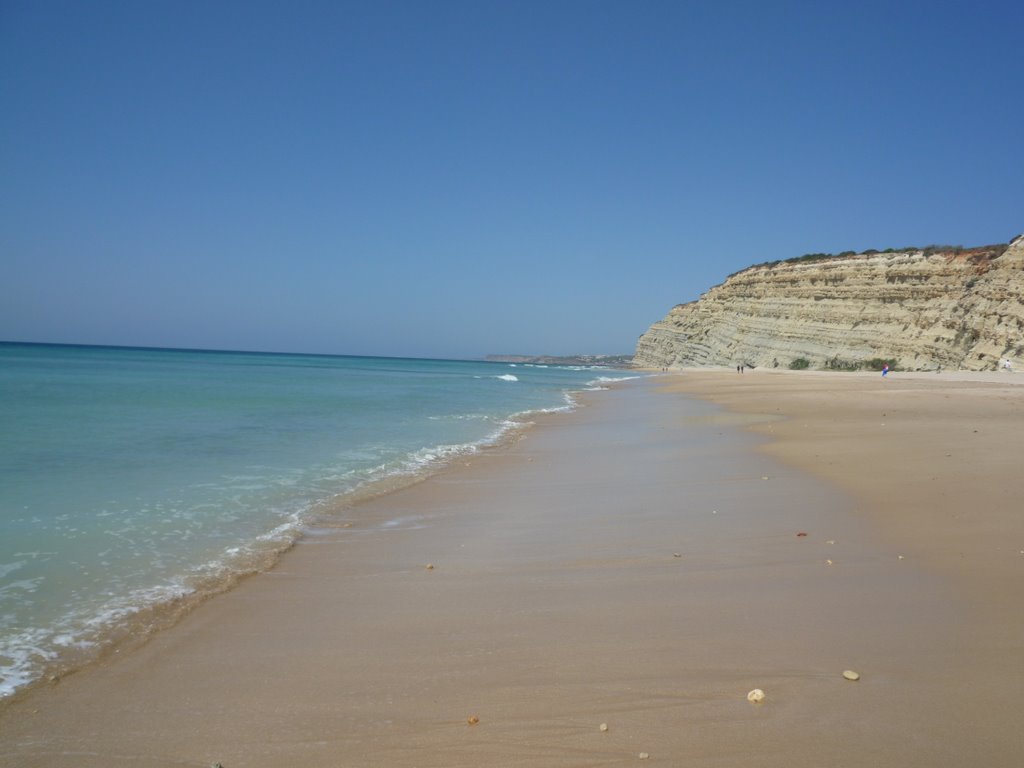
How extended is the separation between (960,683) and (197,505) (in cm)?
690

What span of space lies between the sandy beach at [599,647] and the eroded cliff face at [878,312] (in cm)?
3702

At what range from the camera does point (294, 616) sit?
12.9 feet

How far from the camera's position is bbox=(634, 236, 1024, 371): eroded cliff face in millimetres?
35750

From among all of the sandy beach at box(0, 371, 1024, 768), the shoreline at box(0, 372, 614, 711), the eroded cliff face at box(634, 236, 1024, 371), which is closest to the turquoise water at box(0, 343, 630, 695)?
the shoreline at box(0, 372, 614, 711)

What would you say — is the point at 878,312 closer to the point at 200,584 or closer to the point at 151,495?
the point at 151,495

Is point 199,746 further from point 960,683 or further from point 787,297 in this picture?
point 787,297

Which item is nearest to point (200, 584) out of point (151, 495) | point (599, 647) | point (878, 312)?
point (599, 647)

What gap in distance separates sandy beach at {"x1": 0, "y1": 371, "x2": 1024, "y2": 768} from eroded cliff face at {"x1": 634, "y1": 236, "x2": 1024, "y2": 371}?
37.0 metres

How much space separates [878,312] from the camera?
146 feet

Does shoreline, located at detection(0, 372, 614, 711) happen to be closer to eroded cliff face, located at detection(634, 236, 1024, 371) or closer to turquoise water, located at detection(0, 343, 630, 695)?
turquoise water, located at detection(0, 343, 630, 695)

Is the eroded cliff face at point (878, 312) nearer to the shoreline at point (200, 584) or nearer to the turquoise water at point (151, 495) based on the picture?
the turquoise water at point (151, 495)

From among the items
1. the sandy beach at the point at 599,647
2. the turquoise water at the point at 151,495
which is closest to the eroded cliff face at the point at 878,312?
the turquoise water at the point at 151,495

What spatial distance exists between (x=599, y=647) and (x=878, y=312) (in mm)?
49084

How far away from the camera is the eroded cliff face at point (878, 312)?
35.8m
